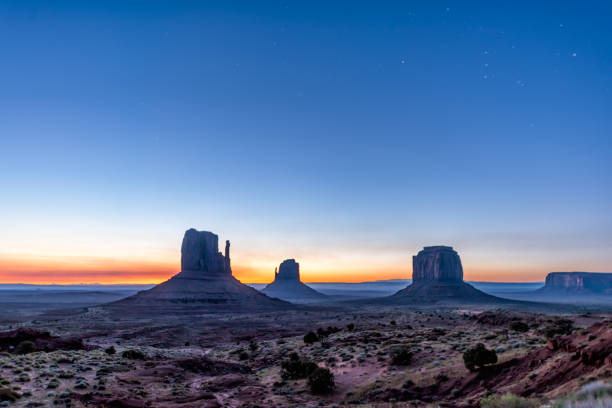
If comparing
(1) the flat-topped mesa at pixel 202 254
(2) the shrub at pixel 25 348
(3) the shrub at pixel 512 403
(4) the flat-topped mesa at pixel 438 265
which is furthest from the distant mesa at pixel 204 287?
(3) the shrub at pixel 512 403

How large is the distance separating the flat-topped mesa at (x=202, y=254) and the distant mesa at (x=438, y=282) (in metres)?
78.3

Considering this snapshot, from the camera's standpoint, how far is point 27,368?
20.0m

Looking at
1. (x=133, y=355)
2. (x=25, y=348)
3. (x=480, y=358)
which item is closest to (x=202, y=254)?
(x=25, y=348)

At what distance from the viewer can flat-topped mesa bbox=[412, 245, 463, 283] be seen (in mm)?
178625

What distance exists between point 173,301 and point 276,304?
34.5 meters

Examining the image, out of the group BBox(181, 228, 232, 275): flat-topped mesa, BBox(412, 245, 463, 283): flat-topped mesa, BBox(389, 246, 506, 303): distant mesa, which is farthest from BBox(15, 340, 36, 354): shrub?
BBox(412, 245, 463, 283): flat-topped mesa

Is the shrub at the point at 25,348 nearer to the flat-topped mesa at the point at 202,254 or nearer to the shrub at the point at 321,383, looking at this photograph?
the shrub at the point at 321,383

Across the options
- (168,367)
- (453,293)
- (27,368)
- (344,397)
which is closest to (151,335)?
(168,367)

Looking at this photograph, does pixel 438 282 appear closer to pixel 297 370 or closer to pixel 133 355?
pixel 133 355

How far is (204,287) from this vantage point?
128125 millimetres

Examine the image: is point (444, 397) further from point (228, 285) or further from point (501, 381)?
point (228, 285)

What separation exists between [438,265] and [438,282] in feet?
28.3

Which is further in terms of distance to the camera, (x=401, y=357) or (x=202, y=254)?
(x=202, y=254)

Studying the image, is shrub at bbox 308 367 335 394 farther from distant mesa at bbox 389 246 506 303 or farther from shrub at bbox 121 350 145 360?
distant mesa at bbox 389 246 506 303
